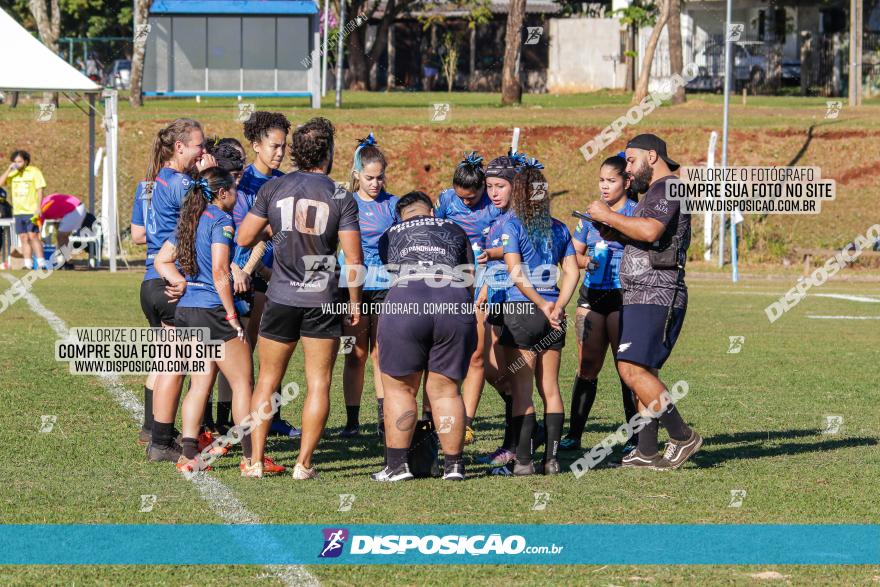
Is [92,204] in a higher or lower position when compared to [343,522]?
higher

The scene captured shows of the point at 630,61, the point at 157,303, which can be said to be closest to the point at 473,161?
the point at 157,303

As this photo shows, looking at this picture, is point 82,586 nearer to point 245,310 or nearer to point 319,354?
point 319,354

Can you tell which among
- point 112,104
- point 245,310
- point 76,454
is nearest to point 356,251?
point 245,310

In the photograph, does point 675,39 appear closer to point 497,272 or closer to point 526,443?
point 497,272

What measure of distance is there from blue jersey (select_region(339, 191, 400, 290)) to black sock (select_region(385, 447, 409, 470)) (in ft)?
5.99

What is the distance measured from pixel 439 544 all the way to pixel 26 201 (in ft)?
60.7

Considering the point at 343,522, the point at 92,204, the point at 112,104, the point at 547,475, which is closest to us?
the point at 343,522

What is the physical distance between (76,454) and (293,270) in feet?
7.16

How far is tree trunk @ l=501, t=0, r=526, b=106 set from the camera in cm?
3562

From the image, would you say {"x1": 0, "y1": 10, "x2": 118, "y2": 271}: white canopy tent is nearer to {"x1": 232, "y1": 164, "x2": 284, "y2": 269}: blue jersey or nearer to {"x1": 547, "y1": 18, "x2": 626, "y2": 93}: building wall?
{"x1": 232, "y1": 164, "x2": 284, "y2": 269}: blue jersey

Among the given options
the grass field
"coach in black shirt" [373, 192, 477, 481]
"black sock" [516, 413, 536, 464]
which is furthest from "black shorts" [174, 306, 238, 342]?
"black sock" [516, 413, 536, 464]

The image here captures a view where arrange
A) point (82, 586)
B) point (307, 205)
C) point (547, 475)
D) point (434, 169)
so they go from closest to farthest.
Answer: point (82, 586) → point (307, 205) → point (547, 475) → point (434, 169)

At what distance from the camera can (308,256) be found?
8094 mm

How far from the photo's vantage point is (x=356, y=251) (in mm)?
8180
